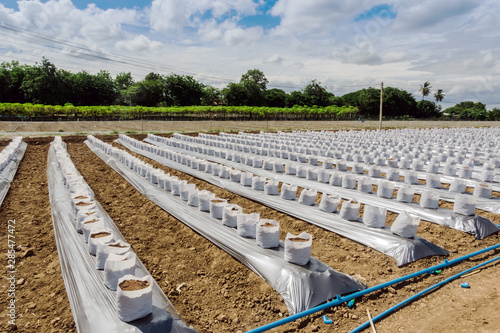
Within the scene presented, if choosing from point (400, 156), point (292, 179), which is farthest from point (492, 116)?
point (292, 179)

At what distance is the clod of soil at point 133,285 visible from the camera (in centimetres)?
277

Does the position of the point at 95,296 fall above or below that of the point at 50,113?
below

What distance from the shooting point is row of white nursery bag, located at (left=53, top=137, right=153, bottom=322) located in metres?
2.56

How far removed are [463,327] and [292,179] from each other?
544cm

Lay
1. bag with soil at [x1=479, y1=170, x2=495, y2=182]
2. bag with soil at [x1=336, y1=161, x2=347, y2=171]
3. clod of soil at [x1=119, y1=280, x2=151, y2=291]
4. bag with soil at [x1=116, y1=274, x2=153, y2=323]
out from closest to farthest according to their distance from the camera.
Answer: bag with soil at [x1=116, y1=274, x2=153, y2=323] < clod of soil at [x1=119, y1=280, x2=151, y2=291] < bag with soil at [x1=479, y1=170, x2=495, y2=182] < bag with soil at [x1=336, y1=161, x2=347, y2=171]

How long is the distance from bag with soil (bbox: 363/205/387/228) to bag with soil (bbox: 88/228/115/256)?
3.56 meters

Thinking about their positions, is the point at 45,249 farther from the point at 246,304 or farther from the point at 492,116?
the point at 492,116

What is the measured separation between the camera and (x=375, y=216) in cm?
459

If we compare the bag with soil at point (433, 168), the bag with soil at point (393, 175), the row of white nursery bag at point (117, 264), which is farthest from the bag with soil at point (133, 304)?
the bag with soil at point (433, 168)

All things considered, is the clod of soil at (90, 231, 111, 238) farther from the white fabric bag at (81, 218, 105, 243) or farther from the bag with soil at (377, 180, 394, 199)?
the bag with soil at (377, 180, 394, 199)

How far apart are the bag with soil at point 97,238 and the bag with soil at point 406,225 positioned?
377cm

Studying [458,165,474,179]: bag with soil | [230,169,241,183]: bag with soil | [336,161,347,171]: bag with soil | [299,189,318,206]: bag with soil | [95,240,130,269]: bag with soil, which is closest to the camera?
[95,240,130,269]: bag with soil

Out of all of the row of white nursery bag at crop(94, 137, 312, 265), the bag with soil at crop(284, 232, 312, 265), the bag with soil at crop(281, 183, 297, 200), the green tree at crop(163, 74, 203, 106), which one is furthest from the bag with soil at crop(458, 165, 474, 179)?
the green tree at crop(163, 74, 203, 106)

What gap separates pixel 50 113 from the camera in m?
36.0
